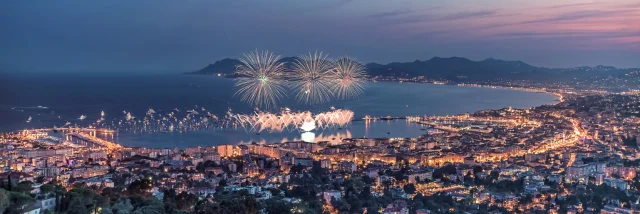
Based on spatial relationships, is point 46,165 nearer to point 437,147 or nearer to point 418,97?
point 437,147

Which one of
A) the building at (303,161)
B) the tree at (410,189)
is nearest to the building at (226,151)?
the building at (303,161)

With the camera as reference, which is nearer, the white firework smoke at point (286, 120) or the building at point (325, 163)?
the building at point (325, 163)

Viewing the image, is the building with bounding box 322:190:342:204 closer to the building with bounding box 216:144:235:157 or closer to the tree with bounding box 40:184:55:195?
the tree with bounding box 40:184:55:195

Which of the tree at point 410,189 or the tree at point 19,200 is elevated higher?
the tree at point 19,200

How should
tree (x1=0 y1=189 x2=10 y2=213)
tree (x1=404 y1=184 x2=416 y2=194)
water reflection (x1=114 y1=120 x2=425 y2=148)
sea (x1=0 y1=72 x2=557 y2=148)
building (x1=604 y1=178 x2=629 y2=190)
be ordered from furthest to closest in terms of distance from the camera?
sea (x1=0 y1=72 x2=557 y2=148) < water reflection (x1=114 y1=120 x2=425 y2=148) < building (x1=604 y1=178 x2=629 y2=190) < tree (x1=404 y1=184 x2=416 y2=194) < tree (x1=0 y1=189 x2=10 y2=213)

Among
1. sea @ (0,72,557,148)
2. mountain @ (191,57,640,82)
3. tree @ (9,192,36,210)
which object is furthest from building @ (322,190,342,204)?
mountain @ (191,57,640,82)

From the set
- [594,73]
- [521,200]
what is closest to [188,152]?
[521,200]

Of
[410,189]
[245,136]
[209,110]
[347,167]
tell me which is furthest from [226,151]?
[209,110]

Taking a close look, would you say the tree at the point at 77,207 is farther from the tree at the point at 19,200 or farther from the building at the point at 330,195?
the building at the point at 330,195
